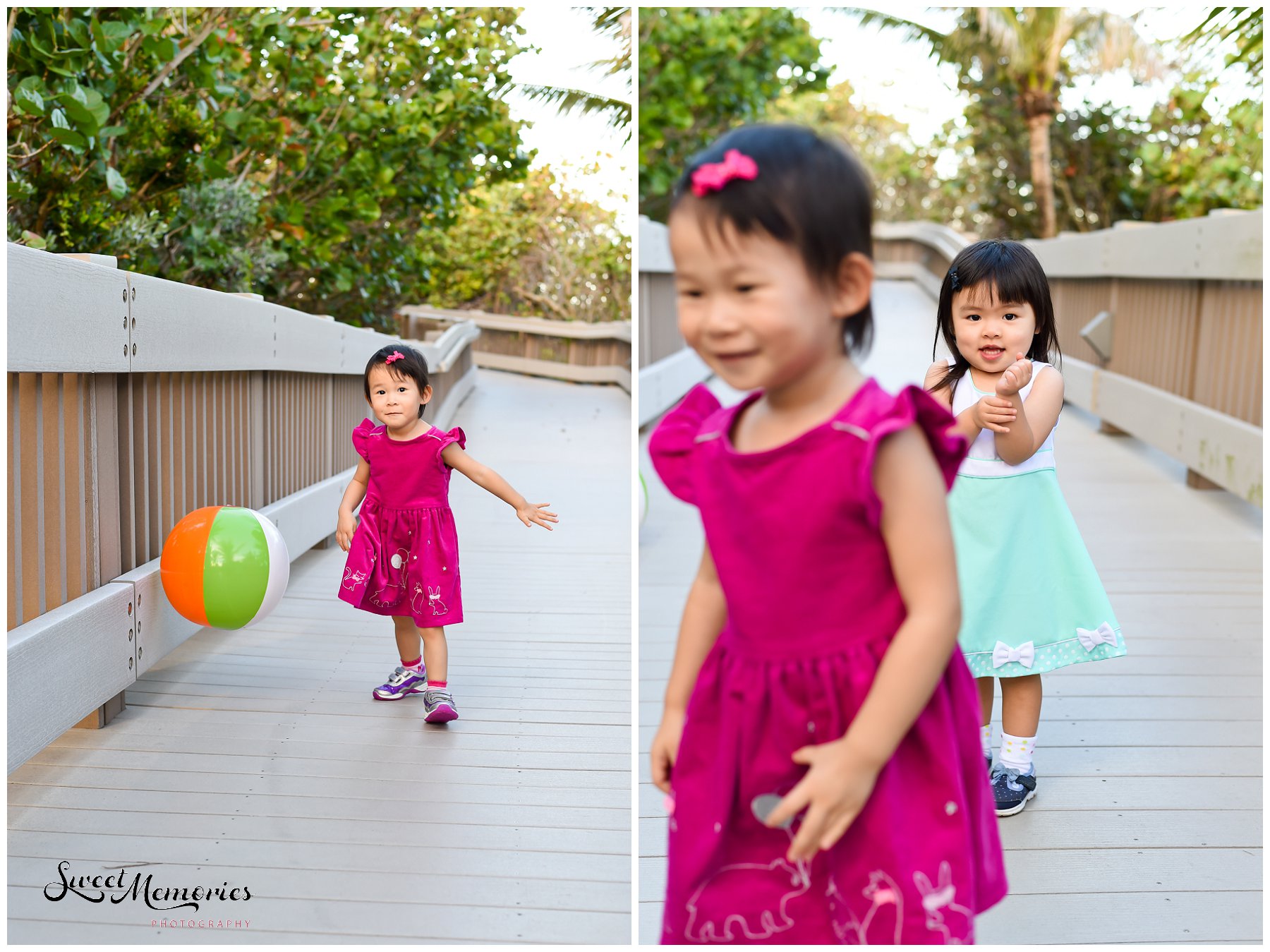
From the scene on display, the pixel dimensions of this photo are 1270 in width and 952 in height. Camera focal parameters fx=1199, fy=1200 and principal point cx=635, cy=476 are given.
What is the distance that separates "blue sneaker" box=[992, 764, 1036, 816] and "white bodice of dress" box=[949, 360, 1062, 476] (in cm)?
65

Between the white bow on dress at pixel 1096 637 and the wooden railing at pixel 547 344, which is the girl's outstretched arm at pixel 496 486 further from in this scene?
the wooden railing at pixel 547 344

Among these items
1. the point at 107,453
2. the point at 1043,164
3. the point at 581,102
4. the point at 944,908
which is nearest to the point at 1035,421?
the point at 944,908

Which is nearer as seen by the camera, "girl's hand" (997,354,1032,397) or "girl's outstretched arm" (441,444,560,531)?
"girl's hand" (997,354,1032,397)

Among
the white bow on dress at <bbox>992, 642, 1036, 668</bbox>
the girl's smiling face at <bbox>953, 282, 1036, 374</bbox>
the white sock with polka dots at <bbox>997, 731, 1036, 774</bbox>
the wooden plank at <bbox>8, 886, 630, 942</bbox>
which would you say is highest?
the girl's smiling face at <bbox>953, 282, 1036, 374</bbox>

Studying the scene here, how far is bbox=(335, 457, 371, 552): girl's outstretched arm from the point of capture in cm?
331

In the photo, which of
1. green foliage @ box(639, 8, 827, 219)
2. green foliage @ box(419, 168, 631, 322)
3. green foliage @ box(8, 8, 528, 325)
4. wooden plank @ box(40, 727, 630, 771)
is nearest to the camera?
wooden plank @ box(40, 727, 630, 771)

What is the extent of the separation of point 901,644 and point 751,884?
1.21ft

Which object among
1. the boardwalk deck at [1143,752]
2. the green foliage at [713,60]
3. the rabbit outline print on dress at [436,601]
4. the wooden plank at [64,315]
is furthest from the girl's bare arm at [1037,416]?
the green foliage at [713,60]

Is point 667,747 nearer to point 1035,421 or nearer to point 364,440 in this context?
point 1035,421

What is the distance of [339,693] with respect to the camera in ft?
11.3

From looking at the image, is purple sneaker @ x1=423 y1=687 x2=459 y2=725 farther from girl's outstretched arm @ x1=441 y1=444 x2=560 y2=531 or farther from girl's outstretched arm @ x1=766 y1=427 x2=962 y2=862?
girl's outstretched arm @ x1=766 y1=427 x2=962 y2=862

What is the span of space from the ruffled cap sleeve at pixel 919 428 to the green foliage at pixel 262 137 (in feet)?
11.2

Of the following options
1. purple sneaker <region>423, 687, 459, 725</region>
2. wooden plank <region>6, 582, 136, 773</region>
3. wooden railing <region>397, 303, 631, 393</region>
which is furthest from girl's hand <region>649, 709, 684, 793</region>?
wooden railing <region>397, 303, 631, 393</region>

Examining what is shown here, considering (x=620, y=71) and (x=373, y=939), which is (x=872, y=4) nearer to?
(x=620, y=71)
